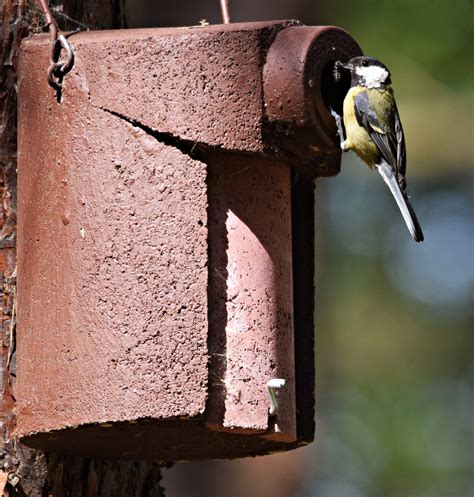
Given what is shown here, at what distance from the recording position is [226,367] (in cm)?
311

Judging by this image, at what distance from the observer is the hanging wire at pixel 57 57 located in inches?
128

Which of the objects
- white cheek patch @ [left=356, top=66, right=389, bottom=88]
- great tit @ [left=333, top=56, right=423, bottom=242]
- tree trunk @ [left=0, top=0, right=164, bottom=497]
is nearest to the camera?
tree trunk @ [left=0, top=0, right=164, bottom=497]

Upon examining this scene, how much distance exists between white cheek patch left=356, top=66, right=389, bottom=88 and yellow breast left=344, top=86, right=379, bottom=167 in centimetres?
4

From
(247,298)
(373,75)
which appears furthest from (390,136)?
(247,298)

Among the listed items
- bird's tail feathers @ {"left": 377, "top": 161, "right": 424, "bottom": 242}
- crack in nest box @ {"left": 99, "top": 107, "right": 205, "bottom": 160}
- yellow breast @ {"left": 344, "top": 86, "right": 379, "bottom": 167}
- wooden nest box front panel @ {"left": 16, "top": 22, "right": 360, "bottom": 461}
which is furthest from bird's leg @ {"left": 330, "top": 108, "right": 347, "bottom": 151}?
bird's tail feathers @ {"left": 377, "top": 161, "right": 424, "bottom": 242}

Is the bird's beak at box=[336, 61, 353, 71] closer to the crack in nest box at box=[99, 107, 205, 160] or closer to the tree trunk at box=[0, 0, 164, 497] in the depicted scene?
the crack in nest box at box=[99, 107, 205, 160]

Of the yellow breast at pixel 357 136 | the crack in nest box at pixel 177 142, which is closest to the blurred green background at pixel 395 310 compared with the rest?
the yellow breast at pixel 357 136

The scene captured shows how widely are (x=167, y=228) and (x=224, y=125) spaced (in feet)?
0.93

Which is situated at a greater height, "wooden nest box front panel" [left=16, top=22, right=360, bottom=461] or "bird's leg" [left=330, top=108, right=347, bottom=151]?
"bird's leg" [left=330, top=108, right=347, bottom=151]

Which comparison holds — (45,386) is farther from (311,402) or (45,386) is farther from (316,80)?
(316,80)

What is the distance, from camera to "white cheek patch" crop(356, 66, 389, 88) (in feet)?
12.3

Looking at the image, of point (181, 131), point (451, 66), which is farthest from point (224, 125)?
point (451, 66)

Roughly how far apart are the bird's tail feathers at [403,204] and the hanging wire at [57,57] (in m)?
1.46

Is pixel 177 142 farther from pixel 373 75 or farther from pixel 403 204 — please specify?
pixel 403 204
